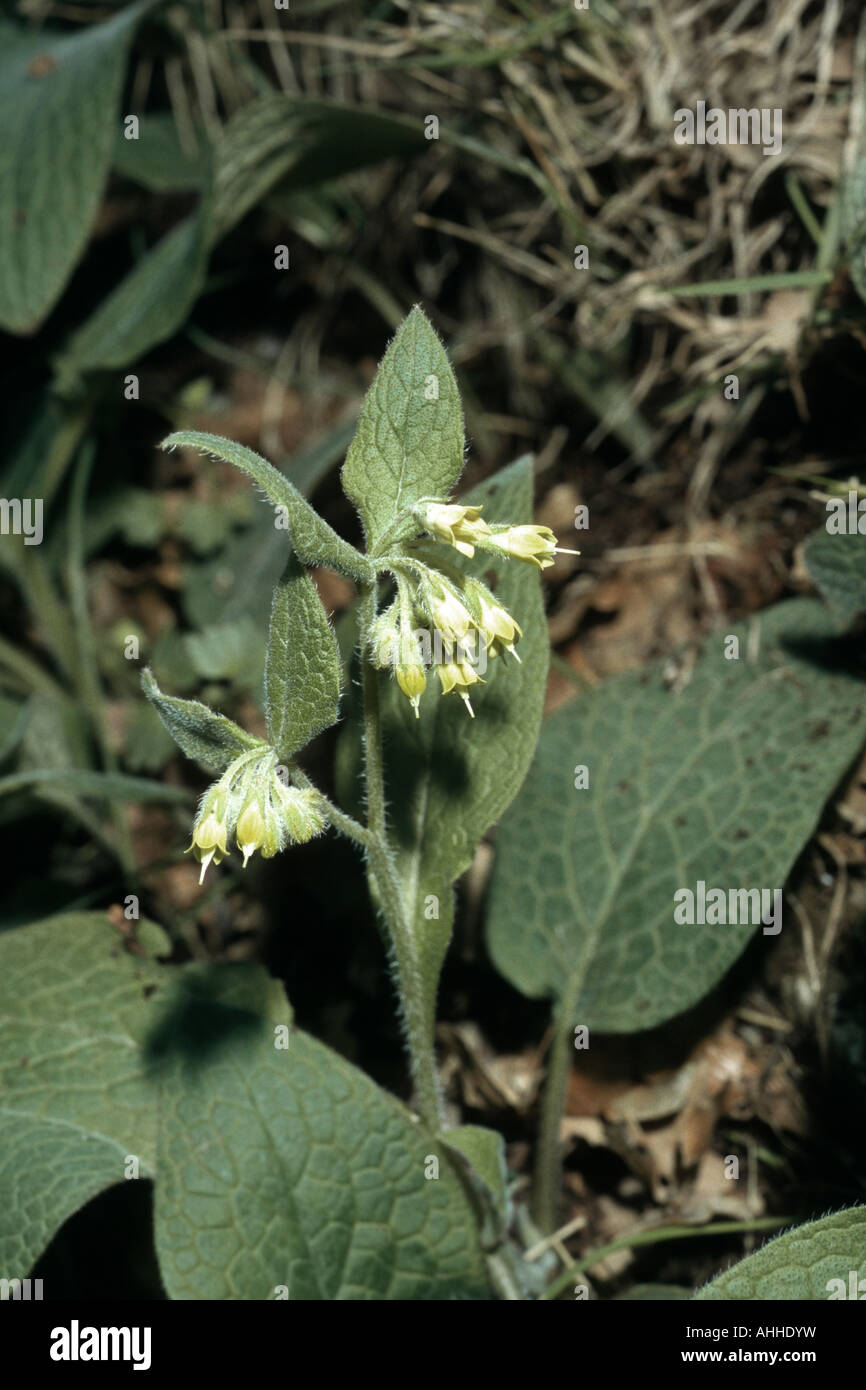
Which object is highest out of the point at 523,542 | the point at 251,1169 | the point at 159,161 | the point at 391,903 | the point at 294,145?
the point at 159,161

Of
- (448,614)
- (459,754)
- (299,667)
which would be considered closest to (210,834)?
(299,667)

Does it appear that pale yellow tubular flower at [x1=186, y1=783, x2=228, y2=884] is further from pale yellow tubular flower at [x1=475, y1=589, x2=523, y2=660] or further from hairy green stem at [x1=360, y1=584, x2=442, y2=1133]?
pale yellow tubular flower at [x1=475, y1=589, x2=523, y2=660]

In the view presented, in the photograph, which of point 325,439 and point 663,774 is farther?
point 325,439

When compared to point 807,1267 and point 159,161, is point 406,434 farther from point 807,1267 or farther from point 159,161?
point 159,161

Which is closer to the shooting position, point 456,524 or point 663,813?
point 456,524

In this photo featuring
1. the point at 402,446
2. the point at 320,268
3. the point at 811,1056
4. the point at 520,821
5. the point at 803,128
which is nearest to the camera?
the point at 402,446
